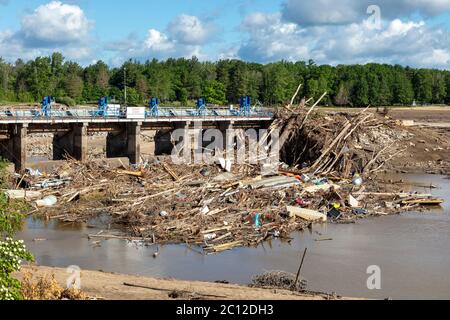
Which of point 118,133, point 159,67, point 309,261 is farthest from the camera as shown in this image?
point 159,67

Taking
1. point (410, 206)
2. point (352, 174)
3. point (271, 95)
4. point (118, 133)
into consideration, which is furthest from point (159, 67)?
point (410, 206)

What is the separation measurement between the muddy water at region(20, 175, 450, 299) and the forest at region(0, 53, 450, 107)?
63.5 m

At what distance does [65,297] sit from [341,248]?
12101 mm

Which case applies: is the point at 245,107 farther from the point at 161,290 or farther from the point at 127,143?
the point at 161,290

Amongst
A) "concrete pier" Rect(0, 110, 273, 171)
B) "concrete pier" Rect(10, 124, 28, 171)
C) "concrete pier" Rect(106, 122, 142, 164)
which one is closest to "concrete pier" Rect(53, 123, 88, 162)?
"concrete pier" Rect(0, 110, 273, 171)

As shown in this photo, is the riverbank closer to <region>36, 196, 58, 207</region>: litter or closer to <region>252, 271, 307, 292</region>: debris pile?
<region>252, 271, 307, 292</region>: debris pile

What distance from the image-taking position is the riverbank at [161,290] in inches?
596

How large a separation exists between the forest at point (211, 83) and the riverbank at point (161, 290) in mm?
68703

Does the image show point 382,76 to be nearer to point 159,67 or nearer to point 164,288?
point 159,67

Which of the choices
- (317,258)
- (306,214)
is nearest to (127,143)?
(306,214)

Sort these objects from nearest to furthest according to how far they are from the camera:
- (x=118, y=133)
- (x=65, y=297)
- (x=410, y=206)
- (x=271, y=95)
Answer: (x=65, y=297), (x=410, y=206), (x=118, y=133), (x=271, y=95)

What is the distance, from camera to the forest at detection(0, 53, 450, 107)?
93.3 meters

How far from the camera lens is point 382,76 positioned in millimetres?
116438
